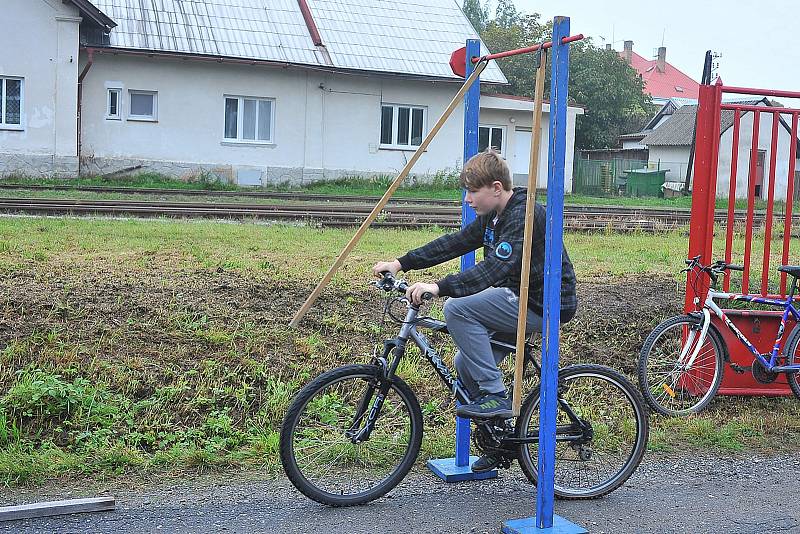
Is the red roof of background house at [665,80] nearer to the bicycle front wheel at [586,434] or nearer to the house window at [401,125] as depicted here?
the house window at [401,125]

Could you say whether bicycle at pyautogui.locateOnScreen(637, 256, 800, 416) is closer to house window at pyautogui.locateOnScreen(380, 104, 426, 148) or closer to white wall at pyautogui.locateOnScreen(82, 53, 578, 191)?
white wall at pyautogui.locateOnScreen(82, 53, 578, 191)

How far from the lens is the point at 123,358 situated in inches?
284

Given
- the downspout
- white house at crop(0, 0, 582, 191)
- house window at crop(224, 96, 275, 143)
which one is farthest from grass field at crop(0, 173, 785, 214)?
house window at crop(224, 96, 275, 143)

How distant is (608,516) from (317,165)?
27746 millimetres

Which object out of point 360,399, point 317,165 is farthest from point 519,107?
point 360,399

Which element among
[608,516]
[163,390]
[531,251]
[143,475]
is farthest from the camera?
[163,390]

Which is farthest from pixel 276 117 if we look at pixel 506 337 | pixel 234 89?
pixel 506 337

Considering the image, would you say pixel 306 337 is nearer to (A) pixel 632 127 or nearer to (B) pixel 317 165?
(B) pixel 317 165

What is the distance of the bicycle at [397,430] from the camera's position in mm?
5270

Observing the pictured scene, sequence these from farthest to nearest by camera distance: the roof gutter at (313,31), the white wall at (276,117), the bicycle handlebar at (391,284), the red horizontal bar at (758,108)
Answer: the roof gutter at (313,31), the white wall at (276,117), the red horizontal bar at (758,108), the bicycle handlebar at (391,284)

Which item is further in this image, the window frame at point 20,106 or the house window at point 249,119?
the house window at point 249,119

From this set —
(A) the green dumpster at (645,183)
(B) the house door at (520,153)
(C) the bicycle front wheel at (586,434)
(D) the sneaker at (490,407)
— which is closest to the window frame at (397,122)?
(B) the house door at (520,153)

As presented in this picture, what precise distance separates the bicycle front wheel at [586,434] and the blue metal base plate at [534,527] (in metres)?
0.42

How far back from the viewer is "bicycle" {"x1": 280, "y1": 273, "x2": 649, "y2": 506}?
17.3ft
